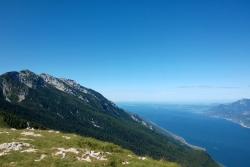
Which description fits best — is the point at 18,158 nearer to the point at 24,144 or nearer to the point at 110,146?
the point at 24,144

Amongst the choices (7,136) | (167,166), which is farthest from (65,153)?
(7,136)

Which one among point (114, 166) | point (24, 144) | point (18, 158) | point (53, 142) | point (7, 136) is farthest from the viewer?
point (7, 136)

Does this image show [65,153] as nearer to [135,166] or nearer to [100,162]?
[100,162]

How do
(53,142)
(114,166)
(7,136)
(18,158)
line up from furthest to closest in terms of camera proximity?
(7,136), (53,142), (18,158), (114,166)

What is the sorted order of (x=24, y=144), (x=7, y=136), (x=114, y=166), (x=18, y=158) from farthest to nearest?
(x=7, y=136), (x=24, y=144), (x=18, y=158), (x=114, y=166)

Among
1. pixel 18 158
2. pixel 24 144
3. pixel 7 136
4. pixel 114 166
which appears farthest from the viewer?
pixel 7 136

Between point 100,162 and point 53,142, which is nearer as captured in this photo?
point 100,162

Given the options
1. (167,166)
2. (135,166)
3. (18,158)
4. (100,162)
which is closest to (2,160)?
(18,158)

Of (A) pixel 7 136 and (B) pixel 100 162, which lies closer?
(B) pixel 100 162

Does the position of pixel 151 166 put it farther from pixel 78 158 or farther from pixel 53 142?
pixel 53 142
